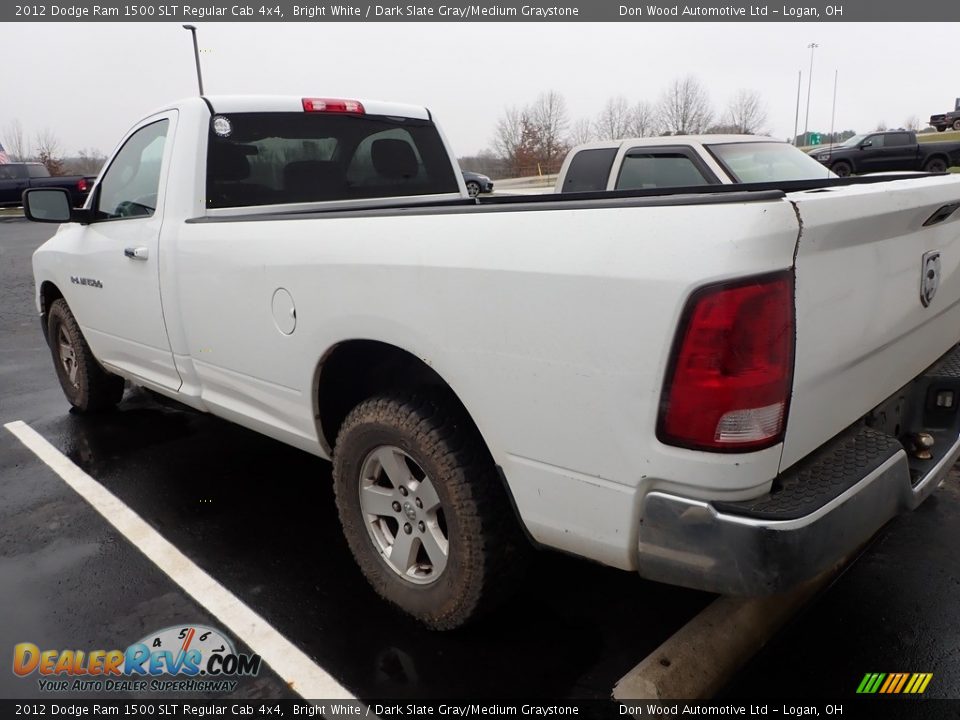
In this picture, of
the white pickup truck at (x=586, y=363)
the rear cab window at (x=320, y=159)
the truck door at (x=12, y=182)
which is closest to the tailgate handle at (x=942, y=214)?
the white pickup truck at (x=586, y=363)

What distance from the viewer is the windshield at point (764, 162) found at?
7008mm

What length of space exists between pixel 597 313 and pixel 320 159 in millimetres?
2600

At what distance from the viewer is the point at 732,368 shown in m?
1.66

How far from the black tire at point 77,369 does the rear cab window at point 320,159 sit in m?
1.93

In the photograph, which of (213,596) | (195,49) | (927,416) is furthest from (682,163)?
(195,49)

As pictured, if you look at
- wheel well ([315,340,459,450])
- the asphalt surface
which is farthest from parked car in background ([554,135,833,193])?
wheel well ([315,340,459,450])

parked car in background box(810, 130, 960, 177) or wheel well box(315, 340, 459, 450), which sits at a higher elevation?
parked car in background box(810, 130, 960, 177)

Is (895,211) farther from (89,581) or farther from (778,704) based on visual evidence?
(89,581)

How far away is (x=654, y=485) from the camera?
1751 mm

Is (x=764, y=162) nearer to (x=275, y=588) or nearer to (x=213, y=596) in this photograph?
(x=275, y=588)

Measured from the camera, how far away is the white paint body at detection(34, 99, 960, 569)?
5.48 ft

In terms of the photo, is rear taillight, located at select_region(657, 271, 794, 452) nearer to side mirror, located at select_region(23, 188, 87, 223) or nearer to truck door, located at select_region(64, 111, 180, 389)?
truck door, located at select_region(64, 111, 180, 389)

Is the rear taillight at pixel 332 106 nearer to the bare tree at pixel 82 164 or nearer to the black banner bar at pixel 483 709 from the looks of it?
the black banner bar at pixel 483 709

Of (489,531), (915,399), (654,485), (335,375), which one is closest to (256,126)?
(335,375)
